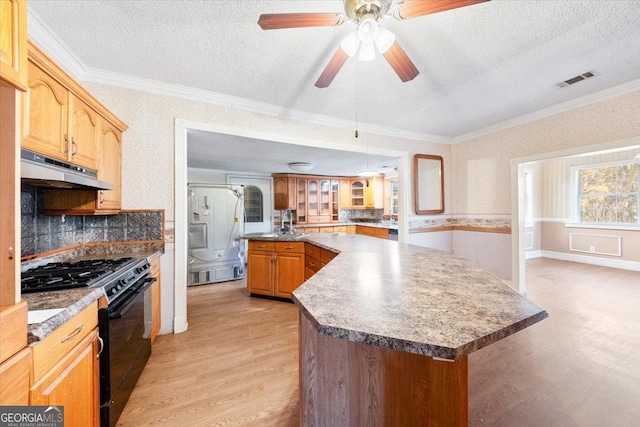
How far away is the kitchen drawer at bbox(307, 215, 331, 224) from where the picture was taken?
6.09 meters

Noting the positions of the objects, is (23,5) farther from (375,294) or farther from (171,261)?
(171,261)

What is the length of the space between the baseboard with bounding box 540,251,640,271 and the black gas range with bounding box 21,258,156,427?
732 centimetres

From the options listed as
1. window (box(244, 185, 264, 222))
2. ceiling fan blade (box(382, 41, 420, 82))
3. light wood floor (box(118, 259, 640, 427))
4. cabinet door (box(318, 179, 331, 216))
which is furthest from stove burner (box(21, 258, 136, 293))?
cabinet door (box(318, 179, 331, 216))

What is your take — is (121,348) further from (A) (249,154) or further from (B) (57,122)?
(A) (249,154)

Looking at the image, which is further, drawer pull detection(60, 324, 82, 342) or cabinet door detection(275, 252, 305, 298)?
cabinet door detection(275, 252, 305, 298)

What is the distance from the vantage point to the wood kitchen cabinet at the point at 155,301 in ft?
6.85

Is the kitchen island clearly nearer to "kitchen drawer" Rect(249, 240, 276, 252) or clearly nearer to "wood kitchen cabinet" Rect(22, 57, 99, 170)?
"wood kitchen cabinet" Rect(22, 57, 99, 170)

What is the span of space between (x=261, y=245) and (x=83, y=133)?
2.05 m

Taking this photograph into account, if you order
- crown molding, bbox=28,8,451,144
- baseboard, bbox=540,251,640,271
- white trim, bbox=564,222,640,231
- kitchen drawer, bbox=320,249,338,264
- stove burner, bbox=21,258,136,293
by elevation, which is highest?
crown molding, bbox=28,8,451,144

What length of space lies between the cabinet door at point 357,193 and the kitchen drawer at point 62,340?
5896mm

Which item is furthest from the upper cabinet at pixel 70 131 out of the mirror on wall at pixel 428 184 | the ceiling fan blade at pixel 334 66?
the mirror on wall at pixel 428 184

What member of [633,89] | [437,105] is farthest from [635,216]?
[437,105]

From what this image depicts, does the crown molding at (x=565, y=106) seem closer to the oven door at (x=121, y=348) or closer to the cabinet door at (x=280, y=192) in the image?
the cabinet door at (x=280, y=192)

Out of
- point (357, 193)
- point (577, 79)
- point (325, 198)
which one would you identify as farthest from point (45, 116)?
point (357, 193)
